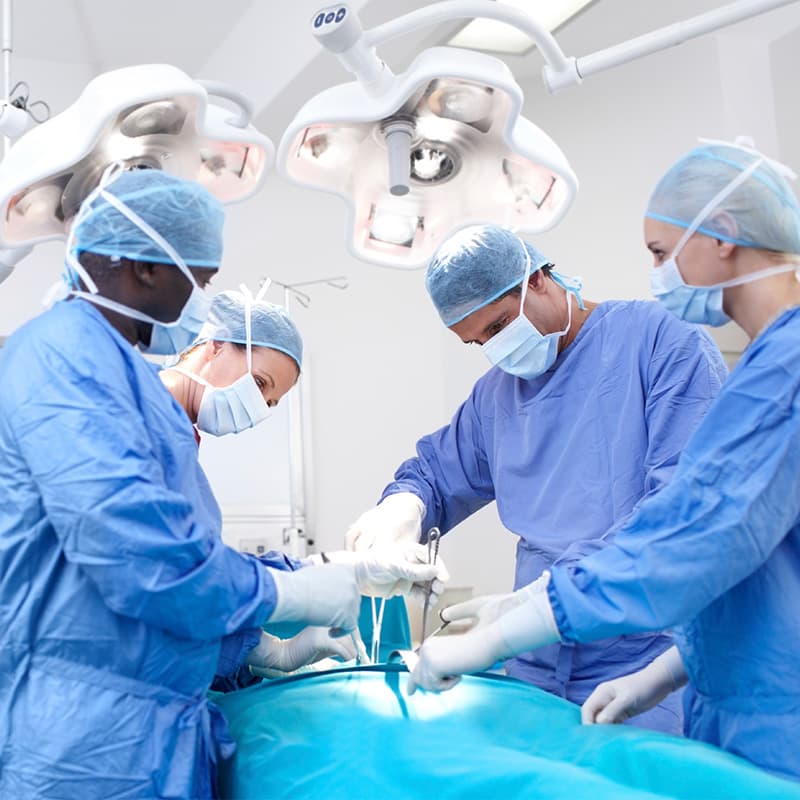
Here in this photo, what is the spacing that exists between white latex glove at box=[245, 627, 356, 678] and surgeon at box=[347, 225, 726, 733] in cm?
25

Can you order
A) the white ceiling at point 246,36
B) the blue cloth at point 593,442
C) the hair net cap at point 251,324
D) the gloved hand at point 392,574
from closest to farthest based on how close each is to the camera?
the gloved hand at point 392,574
the blue cloth at point 593,442
the hair net cap at point 251,324
the white ceiling at point 246,36

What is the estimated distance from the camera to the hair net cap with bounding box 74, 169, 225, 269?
1.34 meters

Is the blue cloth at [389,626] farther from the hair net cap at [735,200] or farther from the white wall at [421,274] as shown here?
the white wall at [421,274]

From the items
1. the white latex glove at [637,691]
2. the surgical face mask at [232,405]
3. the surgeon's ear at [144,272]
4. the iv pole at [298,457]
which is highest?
the surgeon's ear at [144,272]

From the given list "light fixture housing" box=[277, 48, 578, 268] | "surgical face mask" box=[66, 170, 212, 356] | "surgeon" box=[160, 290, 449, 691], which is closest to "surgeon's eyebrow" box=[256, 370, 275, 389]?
"surgeon" box=[160, 290, 449, 691]

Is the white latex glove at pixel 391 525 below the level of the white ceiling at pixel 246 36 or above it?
below

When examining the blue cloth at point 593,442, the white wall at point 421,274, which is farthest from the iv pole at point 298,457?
the blue cloth at point 593,442

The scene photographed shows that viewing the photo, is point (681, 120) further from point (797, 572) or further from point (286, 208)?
point (797, 572)

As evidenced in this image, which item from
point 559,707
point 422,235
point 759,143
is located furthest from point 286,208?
point 559,707

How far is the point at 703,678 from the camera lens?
1.27 m

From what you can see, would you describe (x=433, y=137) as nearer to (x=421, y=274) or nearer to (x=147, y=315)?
(x=147, y=315)

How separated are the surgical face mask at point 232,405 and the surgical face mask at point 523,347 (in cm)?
51

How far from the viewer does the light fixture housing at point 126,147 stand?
134cm

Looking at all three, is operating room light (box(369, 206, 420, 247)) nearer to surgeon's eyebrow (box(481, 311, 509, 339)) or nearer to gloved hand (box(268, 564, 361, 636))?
surgeon's eyebrow (box(481, 311, 509, 339))
